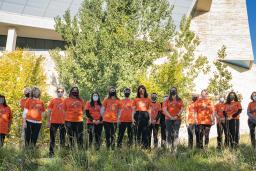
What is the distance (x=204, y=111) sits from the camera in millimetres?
8922

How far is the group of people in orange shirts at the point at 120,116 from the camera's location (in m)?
8.41

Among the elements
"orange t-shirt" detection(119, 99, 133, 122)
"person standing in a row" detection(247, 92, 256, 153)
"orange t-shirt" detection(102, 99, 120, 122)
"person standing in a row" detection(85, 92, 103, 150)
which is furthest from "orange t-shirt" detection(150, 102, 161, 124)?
"person standing in a row" detection(247, 92, 256, 153)

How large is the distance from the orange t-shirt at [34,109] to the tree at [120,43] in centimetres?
402

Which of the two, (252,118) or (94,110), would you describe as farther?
(252,118)

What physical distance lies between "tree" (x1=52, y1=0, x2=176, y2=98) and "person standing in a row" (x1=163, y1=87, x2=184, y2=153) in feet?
11.1

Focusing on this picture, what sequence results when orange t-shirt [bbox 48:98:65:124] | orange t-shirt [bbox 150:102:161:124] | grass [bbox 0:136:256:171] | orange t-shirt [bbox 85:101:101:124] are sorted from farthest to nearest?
orange t-shirt [bbox 150:102:161:124]
orange t-shirt [bbox 85:101:101:124]
orange t-shirt [bbox 48:98:65:124]
grass [bbox 0:136:256:171]

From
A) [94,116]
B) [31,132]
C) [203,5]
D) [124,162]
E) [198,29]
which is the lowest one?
[124,162]

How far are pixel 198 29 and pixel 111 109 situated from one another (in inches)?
942

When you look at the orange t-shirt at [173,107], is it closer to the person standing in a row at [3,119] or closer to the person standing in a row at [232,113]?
the person standing in a row at [232,113]

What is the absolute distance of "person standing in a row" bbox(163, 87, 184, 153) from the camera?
8.49m

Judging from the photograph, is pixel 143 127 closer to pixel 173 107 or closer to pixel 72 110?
pixel 173 107

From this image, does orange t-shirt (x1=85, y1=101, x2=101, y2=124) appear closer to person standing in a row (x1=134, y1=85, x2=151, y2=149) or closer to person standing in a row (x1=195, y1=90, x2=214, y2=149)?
person standing in a row (x1=134, y1=85, x2=151, y2=149)

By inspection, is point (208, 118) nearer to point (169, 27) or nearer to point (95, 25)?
point (169, 27)

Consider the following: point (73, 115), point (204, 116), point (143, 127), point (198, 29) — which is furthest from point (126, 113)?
point (198, 29)
